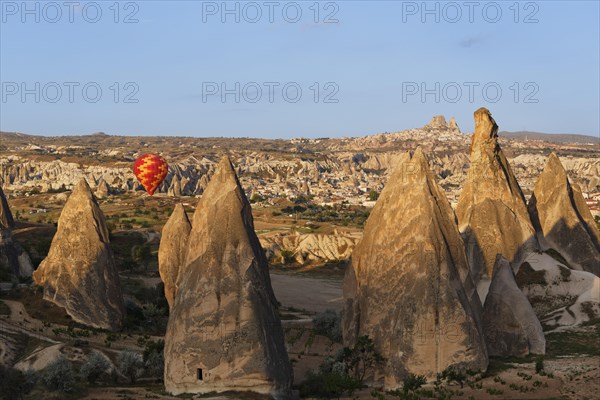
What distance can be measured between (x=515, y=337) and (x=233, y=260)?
1089cm

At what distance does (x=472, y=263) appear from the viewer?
135 feet

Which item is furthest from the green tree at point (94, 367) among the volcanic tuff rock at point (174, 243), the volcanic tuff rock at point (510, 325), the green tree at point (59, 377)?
the volcanic tuff rock at point (510, 325)

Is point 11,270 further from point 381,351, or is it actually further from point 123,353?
point 381,351

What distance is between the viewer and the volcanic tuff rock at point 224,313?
2516 centimetres

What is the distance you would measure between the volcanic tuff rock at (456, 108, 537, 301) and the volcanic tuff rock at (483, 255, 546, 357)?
8140mm

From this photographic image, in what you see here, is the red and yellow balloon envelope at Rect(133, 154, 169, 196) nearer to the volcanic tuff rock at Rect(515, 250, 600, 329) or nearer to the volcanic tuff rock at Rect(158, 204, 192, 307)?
the volcanic tuff rock at Rect(158, 204, 192, 307)

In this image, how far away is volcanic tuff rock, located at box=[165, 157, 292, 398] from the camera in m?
25.2

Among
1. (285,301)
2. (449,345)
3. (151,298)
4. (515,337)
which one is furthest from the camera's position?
(285,301)

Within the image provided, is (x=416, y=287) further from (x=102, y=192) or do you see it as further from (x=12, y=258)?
(x=102, y=192)

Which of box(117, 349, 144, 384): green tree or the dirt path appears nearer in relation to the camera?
box(117, 349, 144, 384): green tree

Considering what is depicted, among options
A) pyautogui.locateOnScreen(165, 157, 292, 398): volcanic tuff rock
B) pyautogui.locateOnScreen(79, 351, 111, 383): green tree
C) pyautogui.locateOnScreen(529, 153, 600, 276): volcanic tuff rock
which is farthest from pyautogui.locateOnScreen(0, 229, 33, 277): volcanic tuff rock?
pyautogui.locateOnScreen(529, 153, 600, 276): volcanic tuff rock

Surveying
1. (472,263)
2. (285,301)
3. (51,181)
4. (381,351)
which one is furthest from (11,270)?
(51,181)

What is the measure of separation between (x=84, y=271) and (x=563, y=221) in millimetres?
23426

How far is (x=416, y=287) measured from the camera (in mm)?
27281
